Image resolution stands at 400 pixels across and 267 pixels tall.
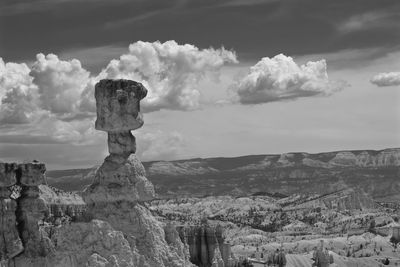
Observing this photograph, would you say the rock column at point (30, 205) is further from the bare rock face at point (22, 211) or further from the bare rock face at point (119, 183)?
the bare rock face at point (119, 183)

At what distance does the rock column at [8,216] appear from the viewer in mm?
36906

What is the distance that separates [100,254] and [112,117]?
6.38m

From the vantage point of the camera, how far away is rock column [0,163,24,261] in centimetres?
3691

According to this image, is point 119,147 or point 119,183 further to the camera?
point 119,147

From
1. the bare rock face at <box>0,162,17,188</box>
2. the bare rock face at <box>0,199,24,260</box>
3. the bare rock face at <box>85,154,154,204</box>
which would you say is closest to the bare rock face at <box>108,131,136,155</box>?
the bare rock face at <box>85,154,154,204</box>

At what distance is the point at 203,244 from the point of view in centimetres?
5738

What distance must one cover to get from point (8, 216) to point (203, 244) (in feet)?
72.7

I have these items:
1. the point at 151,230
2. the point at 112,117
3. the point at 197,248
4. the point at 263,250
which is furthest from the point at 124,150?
the point at 263,250

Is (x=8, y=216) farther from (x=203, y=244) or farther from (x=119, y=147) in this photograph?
(x=203, y=244)

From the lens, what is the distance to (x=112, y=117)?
34.6 metres

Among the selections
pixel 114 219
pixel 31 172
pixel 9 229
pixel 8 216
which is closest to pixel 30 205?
pixel 8 216

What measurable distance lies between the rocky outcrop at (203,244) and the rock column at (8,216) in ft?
54.9

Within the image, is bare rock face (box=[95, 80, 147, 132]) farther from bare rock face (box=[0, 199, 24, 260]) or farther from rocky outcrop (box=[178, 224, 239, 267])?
rocky outcrop (box=[178, 224, 239, 267])

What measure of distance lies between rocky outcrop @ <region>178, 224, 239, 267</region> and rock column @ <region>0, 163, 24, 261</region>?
16.7 meters
